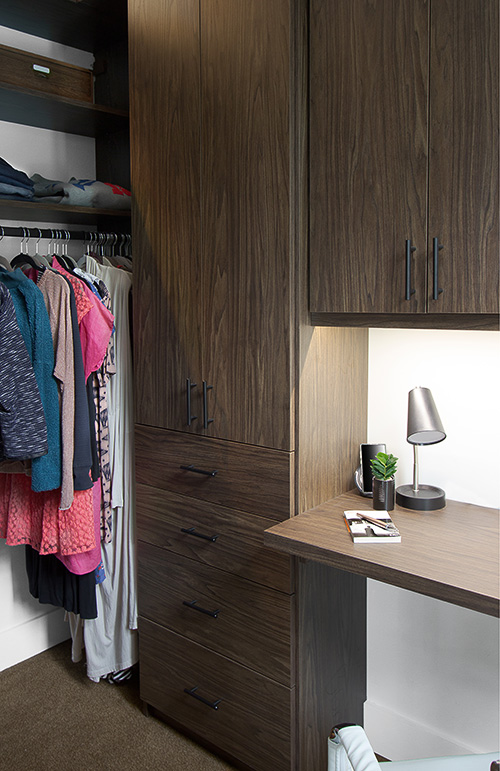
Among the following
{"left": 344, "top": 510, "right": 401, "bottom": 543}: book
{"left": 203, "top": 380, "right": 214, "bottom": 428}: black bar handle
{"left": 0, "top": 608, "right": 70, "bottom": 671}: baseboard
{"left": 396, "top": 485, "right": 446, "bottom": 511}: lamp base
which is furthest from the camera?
{"left": 0, "top": 608, "right": 70, "bottom": 671}: baseboard

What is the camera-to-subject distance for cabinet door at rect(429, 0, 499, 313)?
1413mm

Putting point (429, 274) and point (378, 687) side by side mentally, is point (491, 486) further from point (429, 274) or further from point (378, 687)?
point (378, 687)

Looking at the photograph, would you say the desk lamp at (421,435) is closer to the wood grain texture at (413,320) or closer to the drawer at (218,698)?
the wood grain texture at (413,320)

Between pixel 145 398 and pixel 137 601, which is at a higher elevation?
pixel 145 398

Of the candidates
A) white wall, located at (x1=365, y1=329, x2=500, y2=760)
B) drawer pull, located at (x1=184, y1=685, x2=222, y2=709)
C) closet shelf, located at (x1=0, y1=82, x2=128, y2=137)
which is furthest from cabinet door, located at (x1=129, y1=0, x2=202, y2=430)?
drawer pull, located at (x1=184, y1=685, x2=222, y2=709)

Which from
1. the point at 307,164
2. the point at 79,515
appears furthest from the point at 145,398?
the point at 307,164

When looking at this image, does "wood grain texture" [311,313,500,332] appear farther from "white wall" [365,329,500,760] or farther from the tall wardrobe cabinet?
"white wall" [365,329,500,760]

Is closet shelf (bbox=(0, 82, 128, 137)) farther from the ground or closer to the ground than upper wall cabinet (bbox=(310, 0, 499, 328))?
farther from the ground

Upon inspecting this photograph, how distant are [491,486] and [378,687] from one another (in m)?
0.82

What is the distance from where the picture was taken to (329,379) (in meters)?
1.91

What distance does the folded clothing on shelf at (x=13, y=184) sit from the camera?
7.31 ft

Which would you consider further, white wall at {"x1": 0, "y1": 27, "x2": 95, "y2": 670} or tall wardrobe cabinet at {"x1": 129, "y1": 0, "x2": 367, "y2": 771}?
white wall at {"x1": 0, "y1": 27, "x2": 95, "y2": 670}

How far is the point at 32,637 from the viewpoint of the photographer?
9.05ft

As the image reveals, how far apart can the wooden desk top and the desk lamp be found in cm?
3
